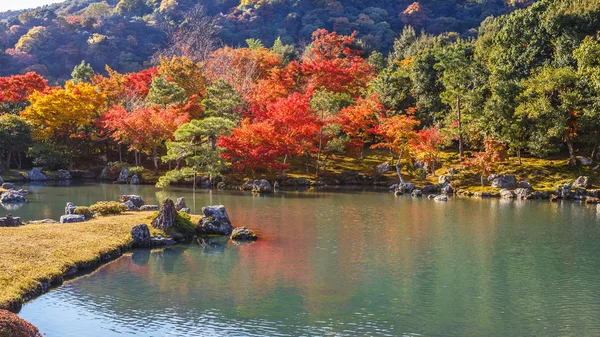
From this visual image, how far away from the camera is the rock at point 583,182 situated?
42.7 metres

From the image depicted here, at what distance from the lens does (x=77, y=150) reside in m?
55.2

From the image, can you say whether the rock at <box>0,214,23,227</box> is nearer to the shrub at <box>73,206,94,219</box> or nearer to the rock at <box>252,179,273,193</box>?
the shrub at <box>73,206,94,219</box>

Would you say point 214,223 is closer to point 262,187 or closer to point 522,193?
point 262,187

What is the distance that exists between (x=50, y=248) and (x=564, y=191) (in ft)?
121

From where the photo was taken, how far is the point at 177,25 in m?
115

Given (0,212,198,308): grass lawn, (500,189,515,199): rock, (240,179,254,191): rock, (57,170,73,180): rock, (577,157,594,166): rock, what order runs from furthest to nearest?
(57,170,73,180): rock → (577,157,594,166): rock → (240,179,254,191): rock → (500,189,515,199): rock → (0,212,198,308): grass lawn

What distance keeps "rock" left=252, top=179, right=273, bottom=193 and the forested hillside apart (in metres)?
63.3

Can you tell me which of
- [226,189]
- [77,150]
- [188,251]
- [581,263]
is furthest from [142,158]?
[581,263]

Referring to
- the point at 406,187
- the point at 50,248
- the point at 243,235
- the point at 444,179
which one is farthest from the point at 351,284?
the point at 444,179

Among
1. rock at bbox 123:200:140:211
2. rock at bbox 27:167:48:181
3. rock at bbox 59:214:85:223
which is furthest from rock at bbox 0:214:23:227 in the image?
rock at bbox 27:167:48:181

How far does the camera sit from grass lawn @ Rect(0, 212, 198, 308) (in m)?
15.3

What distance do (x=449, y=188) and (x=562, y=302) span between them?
30149mm

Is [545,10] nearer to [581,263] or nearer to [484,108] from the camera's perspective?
[484,108]

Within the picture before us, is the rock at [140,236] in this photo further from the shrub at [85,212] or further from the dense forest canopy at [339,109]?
the dense forest canopy at [339,109]
